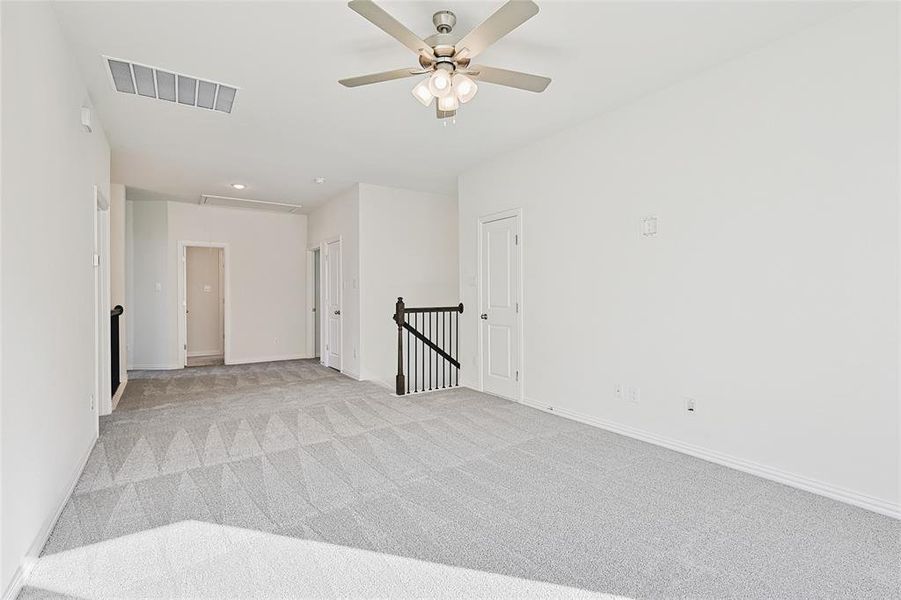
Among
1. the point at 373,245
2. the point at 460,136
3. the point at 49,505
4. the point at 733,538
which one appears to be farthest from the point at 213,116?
the point at 733,538

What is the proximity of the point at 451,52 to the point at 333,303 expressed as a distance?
17.2 ft

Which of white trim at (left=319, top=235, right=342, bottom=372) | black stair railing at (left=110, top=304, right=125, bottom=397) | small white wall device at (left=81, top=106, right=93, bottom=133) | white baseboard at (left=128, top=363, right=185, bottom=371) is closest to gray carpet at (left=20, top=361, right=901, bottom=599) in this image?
black stair railing at (left=110, top=304, right=125, bottom=397)

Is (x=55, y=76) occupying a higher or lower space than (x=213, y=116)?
lower

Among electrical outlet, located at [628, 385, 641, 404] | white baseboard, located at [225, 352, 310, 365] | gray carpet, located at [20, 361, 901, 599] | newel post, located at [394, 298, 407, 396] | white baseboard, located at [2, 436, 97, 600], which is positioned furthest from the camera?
white baseboard, located at [225, 352, 310, 365]

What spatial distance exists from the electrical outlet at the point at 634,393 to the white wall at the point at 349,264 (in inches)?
143

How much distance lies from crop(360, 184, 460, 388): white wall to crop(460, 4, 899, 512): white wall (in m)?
2.81

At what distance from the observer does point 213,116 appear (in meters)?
3.72

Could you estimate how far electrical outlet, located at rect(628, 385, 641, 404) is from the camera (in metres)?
3.47

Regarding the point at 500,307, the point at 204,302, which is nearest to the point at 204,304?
the point at 204,302

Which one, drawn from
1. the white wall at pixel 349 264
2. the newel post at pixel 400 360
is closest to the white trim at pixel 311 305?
the white wall at pixel 349 264

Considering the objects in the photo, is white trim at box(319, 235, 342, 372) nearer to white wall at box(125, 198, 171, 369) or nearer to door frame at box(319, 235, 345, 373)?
door frame at box(319, 235, 345, 373)

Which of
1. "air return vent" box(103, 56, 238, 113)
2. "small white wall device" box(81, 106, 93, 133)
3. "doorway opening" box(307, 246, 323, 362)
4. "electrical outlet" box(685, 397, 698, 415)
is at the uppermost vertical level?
"air return vent" box(103, 56, 238, 113)

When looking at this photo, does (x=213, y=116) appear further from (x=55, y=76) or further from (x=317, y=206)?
(x=317, y=206)

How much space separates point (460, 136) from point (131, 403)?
14.4 ft
